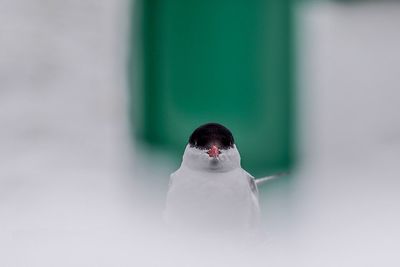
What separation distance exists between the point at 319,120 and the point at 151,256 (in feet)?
3.45

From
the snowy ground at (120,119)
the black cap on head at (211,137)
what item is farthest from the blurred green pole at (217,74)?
the black cap on head at (211,137)

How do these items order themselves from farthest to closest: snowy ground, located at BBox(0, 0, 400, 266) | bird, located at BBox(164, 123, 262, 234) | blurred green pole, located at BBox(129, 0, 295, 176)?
blurred green pole, located at BBox(129, 0, 295, 176) < snowy ground, located at BBox(0, 0, 400, 266) < bird, located at BBox(164, 123, 262, 234)

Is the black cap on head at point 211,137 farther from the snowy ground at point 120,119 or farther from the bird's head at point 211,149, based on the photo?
the snowy ground at point 120,119

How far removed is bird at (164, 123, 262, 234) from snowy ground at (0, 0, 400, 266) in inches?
6.2

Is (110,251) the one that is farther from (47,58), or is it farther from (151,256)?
(47,58)

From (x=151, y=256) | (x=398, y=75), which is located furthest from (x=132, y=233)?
(x=398, y=75)

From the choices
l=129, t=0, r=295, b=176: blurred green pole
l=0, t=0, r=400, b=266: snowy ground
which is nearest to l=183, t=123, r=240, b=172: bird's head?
l=0, t=0, r=400, b=266: snowy ground

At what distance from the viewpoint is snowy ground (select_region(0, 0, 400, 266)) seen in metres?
2.01

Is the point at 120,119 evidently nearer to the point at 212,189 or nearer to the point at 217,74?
the point at 217,74

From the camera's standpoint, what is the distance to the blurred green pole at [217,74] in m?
2.21

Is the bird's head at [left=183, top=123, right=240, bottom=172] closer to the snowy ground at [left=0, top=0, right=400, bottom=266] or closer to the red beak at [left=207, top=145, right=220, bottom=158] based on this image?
the red beak at [left=207, top=145, right=220, bottom=158]

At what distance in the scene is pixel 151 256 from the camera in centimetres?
125

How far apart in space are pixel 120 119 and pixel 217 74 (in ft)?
0.95

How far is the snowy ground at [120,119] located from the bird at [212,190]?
156 mm
